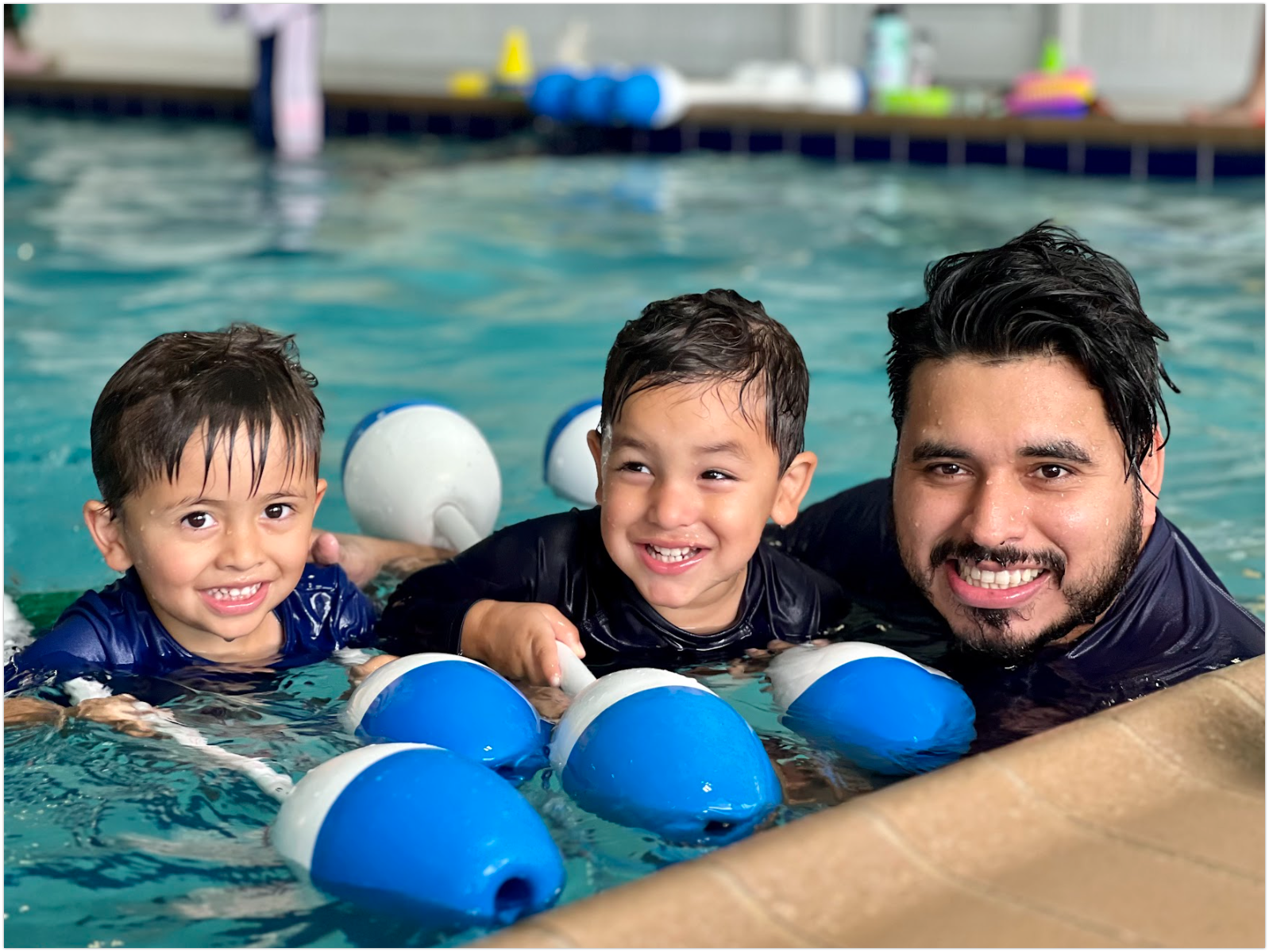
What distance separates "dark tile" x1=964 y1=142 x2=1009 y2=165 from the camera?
11586 millimetres

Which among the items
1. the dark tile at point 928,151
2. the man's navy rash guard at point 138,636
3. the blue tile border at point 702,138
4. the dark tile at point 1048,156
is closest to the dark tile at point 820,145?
the blue tile border at point 702,138

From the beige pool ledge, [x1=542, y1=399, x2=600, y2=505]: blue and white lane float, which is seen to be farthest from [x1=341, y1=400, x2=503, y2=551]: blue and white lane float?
the beige pool ledge

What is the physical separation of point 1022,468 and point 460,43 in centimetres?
1546

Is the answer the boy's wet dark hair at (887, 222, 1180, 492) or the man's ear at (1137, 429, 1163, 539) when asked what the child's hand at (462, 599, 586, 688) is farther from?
the man's ear at (1137, 429, 1163, 539)

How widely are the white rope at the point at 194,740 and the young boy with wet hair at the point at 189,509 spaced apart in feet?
0.17

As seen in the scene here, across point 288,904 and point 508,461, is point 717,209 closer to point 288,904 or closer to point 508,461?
point 508,461

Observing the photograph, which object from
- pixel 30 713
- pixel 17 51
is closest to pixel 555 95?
pixel 17 51

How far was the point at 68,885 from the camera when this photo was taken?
2.38 m

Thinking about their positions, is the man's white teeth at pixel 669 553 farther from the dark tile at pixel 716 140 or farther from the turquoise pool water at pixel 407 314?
the dark tile at pixel 716 140

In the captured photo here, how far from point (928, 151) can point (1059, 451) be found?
9.53 meters

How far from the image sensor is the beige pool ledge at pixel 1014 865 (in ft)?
5.72

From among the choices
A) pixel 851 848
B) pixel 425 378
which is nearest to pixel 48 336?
pixel 425 378

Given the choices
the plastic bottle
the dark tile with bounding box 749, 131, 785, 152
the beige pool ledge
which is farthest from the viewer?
the plastic bottle

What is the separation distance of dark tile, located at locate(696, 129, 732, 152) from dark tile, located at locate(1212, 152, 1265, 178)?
385cm
